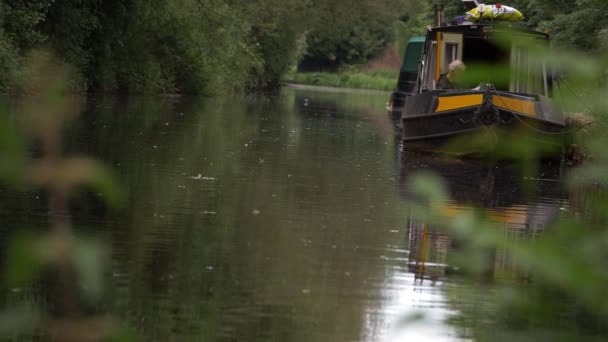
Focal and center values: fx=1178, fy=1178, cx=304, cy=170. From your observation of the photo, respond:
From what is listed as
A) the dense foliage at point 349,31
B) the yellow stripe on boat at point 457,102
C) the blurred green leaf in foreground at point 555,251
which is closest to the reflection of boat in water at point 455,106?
the yellow stripe on boat at point 457,102

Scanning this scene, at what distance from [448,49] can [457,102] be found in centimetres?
300

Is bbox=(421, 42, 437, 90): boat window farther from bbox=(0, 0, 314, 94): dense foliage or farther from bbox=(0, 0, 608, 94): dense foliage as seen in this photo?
bbox=(0, 0, 314, 94): dense foliage

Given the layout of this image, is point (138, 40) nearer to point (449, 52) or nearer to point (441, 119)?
point (449, 52)

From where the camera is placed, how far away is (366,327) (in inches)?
219

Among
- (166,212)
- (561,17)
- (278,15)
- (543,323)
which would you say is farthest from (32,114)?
(278,15)

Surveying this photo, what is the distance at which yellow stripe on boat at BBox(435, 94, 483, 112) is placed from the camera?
58.3ft

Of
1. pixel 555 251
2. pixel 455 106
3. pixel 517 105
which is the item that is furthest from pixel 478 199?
pixel 555 251

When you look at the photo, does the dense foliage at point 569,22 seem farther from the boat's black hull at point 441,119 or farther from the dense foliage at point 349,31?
the dense foliage at point 349,31

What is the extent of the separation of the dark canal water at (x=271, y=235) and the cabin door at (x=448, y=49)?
2820 millimetres

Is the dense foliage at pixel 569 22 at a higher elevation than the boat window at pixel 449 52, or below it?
higher

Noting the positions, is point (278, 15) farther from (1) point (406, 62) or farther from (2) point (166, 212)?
(2) point (166, 212)

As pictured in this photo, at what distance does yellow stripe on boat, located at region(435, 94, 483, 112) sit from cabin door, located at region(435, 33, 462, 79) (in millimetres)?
2275

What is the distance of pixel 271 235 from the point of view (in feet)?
28.3

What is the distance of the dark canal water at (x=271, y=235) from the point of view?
5.41 m
